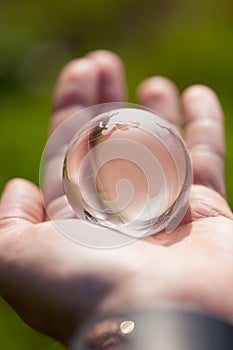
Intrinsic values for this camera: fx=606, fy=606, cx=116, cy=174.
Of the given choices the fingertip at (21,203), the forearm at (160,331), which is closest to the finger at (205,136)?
the fingertip at (21,203)

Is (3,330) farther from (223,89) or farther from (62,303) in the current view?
(223,89)

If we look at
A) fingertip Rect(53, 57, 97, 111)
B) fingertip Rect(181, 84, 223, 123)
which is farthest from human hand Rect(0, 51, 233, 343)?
fingertip Rect(53, 57, 97, 111)

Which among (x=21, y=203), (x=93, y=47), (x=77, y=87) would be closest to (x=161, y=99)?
(x=77, y=87)

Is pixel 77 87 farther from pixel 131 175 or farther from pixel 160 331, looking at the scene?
pixel 160 331

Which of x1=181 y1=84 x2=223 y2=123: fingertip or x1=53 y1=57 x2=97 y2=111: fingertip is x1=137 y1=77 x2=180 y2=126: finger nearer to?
x1=181 y1=84 x2=223 y2=123: fingertip

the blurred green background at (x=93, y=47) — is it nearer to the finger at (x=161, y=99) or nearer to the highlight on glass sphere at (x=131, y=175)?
the finger at (x=161, y=99)

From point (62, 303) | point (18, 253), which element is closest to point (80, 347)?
point (62, 303)
